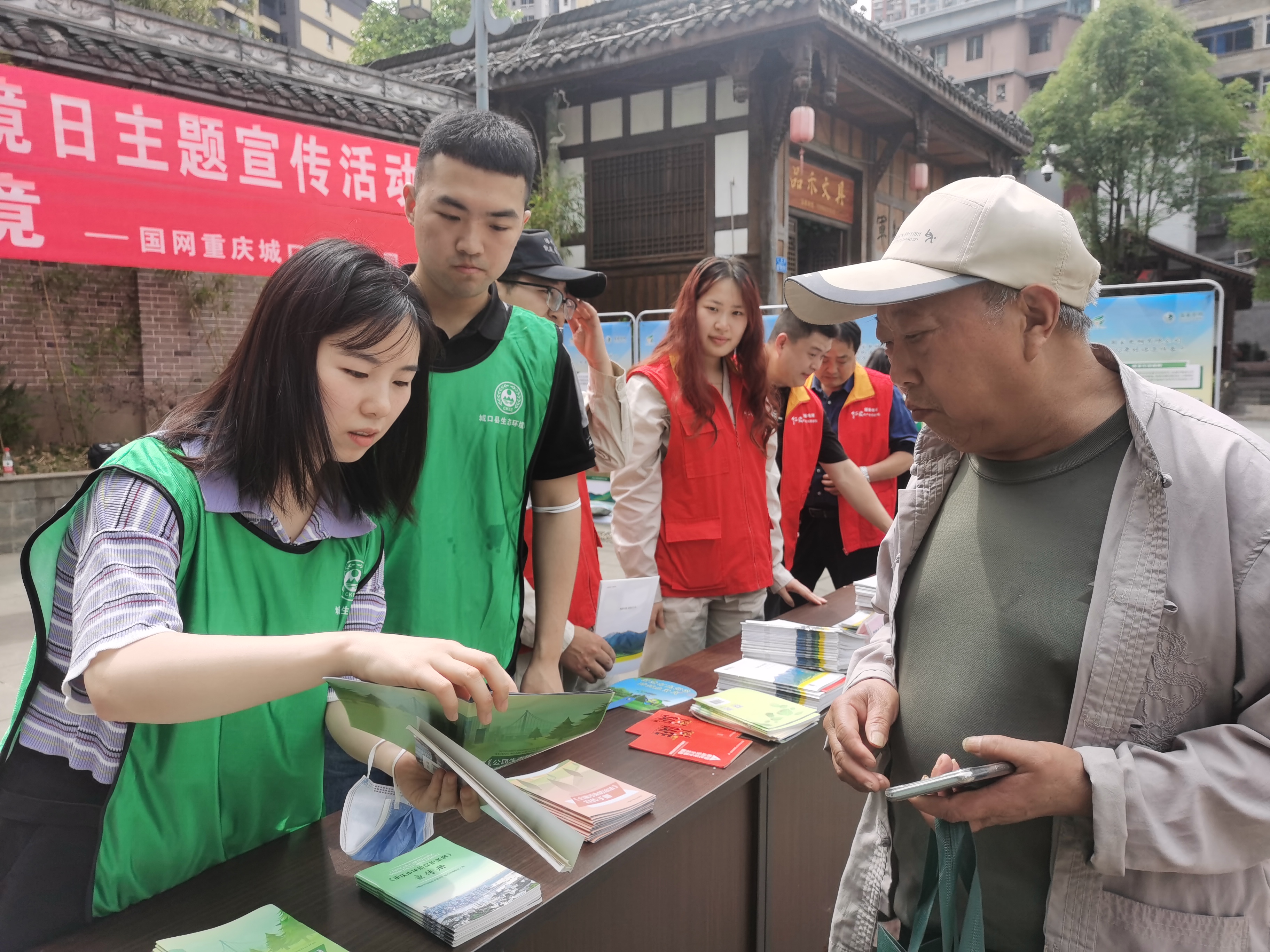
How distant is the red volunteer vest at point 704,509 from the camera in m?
2.80

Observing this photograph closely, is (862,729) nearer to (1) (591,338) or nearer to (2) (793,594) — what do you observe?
(1) (591,338)

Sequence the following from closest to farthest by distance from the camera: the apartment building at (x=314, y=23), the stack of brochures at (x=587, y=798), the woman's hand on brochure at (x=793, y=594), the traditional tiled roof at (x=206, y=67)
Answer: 1. the stack of brochures at (x=587, y=798)
2. the woman's hand on brochure at (x=793, y=594)
3. the traditional tiled roof at (x=206, y=67)
4. the apartment building at (x=314, y=23)

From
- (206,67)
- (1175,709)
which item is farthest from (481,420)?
(206,67)

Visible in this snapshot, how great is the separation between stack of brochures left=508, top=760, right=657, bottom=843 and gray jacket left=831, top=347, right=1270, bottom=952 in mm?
659

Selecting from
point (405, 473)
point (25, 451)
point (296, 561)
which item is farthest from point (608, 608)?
point (25, 451)

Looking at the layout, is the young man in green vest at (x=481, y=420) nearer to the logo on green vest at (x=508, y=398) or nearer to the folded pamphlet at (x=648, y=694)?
the logo on green vest at (x=508, y=398)

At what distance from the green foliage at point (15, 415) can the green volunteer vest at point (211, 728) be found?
8671mm

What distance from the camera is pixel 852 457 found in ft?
13.7

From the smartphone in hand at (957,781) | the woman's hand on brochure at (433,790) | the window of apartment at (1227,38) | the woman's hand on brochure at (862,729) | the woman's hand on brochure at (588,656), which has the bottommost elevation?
the woman's hand on brochure at (588,656)

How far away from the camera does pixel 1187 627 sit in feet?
3.29

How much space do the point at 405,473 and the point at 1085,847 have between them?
1162 mm

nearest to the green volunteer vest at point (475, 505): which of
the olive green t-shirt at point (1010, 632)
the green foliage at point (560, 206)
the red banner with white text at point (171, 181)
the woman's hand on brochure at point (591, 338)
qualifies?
the woman's hand on brochure at point (591, 338)

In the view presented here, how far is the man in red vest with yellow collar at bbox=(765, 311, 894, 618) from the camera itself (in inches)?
130

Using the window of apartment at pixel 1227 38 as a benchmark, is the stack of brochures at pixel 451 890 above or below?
below
